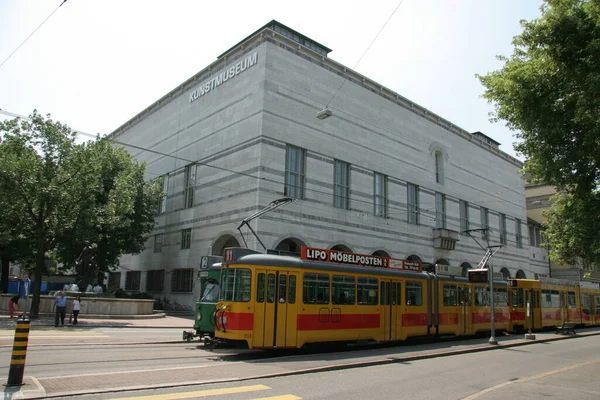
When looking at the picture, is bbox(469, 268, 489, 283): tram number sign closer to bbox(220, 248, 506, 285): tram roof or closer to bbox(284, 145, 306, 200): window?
bbox(220, 248, 506, 285): tram roof

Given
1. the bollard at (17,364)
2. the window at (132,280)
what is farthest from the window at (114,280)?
the bollard at (17,364)

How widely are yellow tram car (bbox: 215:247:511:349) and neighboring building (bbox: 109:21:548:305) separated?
36.8 feet

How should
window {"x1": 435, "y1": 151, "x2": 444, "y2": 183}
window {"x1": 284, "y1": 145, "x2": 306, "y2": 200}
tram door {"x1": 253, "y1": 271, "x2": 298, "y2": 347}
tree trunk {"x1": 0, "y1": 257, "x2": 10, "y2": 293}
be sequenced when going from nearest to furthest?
tram door {"x1": 253, "y1": 271, "x2": 298, "y2": 347}, window {"x1": 284, "y1": 145, "x2": 306, "y2": 200}, tree trunk {"x1": 0, "y1": 257, "x2": 10, "y2": 293}, window {"x1": 435, "y1": 151, "x2": 444, "y2": 183}

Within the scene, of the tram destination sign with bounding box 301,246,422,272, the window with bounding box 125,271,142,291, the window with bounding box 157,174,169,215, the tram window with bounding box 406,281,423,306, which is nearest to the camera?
the tram destination sign with bounding box 301,246,422,272

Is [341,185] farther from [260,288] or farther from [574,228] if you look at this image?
[260,288]

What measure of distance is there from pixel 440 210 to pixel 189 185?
20398 mm

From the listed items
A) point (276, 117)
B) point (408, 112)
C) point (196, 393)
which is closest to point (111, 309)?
point (276, 117)

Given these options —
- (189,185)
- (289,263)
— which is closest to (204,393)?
(289,263)

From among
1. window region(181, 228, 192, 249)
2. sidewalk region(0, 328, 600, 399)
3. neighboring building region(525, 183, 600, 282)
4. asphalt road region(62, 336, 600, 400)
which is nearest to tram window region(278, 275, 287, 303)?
sidewalk region(0, 328, 600, 399)

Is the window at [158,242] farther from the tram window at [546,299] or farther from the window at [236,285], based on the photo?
A: the tram window at [546,299]

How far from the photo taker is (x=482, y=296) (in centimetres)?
2122

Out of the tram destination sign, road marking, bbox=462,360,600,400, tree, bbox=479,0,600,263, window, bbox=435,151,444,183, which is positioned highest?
window, bbox=435,151,444,183

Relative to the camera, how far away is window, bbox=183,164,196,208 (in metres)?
33.5

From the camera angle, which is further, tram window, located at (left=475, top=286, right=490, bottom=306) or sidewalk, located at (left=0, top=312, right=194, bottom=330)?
sidewalk, located at (left=0, top=312, right=194, bottom=330)
